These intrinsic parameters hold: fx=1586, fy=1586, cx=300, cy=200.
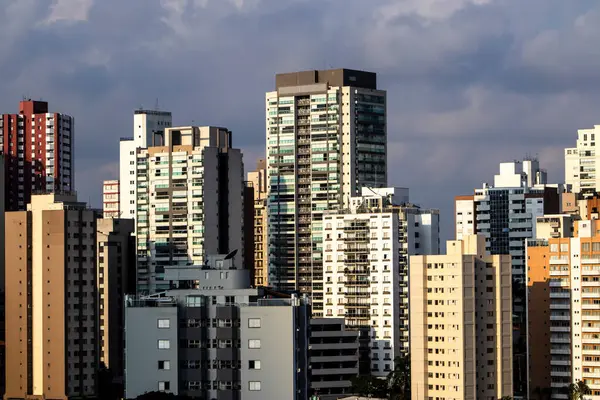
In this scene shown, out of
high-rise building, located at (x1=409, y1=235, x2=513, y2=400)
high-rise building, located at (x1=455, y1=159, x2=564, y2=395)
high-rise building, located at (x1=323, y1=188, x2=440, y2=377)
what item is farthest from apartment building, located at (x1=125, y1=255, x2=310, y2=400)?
high-rise building, located at (x1=455, y1=159, x2=564, y2=395)

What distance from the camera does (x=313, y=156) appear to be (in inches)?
7392

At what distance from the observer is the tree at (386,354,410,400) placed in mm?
157375

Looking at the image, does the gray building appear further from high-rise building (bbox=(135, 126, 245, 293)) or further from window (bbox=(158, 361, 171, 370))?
window (bbox=(158, 361, 171, 370))

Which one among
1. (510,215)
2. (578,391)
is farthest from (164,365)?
(510,215)

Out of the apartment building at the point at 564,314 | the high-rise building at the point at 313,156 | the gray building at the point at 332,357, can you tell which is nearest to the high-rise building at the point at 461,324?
the apartment building at the point at 564,314

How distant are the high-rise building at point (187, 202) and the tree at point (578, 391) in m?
42.7

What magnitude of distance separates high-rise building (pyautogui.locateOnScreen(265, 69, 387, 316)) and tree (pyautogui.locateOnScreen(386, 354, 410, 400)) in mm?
24966

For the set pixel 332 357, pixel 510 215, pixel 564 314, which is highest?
pixel 510 215

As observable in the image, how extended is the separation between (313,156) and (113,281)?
28.3 m

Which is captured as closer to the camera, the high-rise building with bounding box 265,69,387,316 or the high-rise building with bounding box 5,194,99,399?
the high-rise building with bounding box 5,194,99,399

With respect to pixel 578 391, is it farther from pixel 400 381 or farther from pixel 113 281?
pixel 113 281

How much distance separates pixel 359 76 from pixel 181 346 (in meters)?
79.5

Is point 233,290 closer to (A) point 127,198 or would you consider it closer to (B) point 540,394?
(B) point 540,394

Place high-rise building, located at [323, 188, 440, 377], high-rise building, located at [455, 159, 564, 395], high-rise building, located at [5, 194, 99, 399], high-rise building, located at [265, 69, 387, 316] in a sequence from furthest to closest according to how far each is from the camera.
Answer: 1. high-rise building, located at [455, 159, 564, 395]
2. high-rise building, located at [265, 69, 387, 316]
3. high-rise building, located at [323, 188, 440, 377]
4. high-rise building, located at [5, 194, 99, 399]
